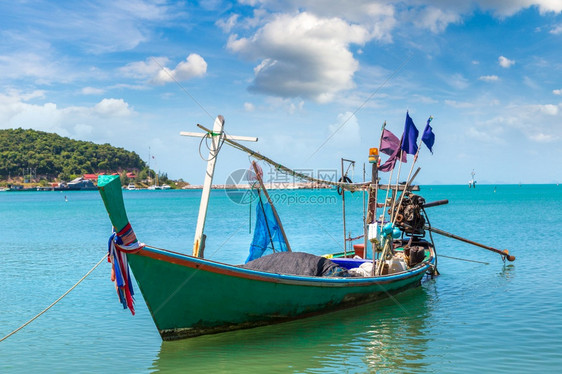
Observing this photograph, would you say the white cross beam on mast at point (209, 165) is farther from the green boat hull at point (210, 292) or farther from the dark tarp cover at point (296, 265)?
the dark tarp cover at point (296, 265)

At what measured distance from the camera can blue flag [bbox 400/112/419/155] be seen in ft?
43.9

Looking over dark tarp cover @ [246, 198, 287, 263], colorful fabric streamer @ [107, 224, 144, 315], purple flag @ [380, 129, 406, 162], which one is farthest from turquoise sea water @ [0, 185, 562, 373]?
purple flag @ [380, 129, 406, 162]

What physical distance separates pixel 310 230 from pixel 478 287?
21.7m

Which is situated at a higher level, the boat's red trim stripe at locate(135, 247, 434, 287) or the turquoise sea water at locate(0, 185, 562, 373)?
the boat's red trim stripe at locate(135, 247, 434, 287)

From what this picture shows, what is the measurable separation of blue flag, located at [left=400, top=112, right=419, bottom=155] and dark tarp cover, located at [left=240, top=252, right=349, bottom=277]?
179 inches

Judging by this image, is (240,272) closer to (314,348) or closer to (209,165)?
(314,348)

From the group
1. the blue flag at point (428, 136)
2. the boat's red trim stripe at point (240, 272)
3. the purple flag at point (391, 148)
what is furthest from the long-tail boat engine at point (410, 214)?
the boat's red trim stripe at point (240, 272)

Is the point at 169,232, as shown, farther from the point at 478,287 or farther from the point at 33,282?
the point at 478,287

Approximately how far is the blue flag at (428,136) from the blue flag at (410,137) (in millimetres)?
830

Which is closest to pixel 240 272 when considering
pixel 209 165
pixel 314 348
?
pixel 314 348

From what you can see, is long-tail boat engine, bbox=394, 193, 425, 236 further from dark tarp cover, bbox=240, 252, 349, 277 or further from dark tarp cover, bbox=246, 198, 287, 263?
dark tarp cover, bbox=240, 252, 349, 277

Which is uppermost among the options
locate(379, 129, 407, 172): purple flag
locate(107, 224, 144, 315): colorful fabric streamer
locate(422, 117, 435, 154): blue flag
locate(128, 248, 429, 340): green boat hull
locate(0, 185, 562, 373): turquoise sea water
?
locate(422, 117, 435, 154): blue flag

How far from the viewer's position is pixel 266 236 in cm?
1364

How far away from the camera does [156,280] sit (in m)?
8.48
